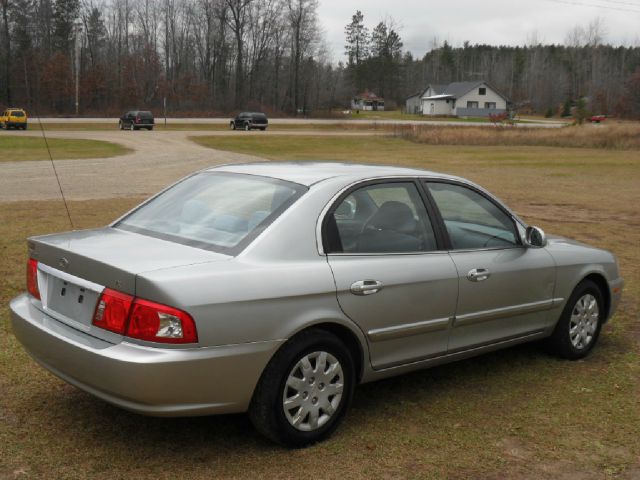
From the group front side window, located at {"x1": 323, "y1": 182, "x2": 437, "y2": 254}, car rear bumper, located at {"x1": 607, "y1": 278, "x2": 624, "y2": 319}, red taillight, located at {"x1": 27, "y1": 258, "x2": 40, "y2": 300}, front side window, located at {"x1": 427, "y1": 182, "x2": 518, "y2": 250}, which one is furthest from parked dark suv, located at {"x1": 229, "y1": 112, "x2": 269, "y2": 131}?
red taillight, located at {"x1": 27, "y1": 258, "x2": 40, "y2": 300}

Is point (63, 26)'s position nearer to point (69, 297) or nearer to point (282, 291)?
point (69, 297)

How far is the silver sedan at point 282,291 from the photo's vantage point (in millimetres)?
3551

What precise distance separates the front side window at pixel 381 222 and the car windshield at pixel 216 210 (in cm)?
30

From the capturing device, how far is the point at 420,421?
176 inches

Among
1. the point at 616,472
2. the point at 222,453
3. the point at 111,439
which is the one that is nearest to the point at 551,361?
the point at 616,472

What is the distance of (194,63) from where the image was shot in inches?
4006

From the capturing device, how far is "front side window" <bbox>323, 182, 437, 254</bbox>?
427cm

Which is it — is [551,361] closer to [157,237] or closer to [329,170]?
[329,170]

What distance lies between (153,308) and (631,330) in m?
4.91

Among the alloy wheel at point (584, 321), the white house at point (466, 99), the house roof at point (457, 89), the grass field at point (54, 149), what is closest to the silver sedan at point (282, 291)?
the alloy wheel at point (584, 321)

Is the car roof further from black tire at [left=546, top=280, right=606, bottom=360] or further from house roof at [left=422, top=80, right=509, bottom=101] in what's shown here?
house roof at [left=422, top=80, right=509, bottom=101]

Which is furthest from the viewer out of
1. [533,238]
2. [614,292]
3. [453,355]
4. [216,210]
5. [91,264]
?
[614,292]

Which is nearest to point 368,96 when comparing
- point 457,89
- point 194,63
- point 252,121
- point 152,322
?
point 457,89

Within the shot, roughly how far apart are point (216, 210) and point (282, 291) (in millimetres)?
866
